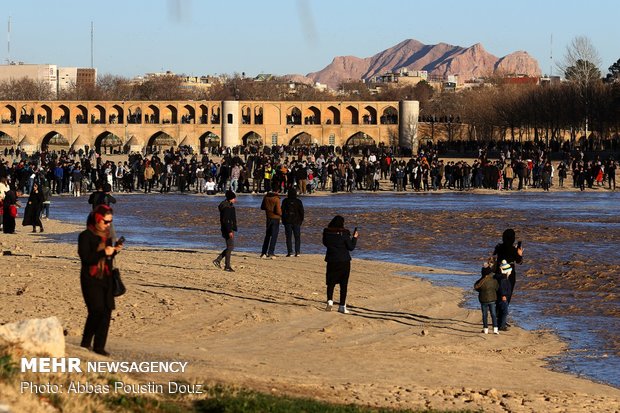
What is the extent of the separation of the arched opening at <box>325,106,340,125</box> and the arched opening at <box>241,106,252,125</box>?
22.8 ft

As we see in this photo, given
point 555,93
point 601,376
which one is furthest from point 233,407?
point 555,93

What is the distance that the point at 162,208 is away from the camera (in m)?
37.9

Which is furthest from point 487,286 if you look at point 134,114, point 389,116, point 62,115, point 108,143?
point 108,143

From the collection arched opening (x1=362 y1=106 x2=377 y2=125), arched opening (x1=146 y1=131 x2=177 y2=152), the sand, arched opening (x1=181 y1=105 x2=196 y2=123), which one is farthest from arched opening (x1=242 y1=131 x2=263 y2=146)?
the sand

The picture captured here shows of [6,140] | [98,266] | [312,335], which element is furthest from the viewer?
[6,140]

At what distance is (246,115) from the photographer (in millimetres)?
121188

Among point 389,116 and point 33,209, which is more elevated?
point 389,116

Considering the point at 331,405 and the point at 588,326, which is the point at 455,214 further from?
the point at 331,405

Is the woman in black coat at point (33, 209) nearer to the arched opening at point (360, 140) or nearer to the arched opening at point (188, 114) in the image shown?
the arched opening at point (188, 114)

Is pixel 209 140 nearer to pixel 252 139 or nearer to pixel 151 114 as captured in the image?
pixel 252 139

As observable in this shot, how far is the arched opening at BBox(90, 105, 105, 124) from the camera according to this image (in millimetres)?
119938

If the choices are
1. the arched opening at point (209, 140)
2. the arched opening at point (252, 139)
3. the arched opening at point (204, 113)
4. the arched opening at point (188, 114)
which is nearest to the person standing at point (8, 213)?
the arched opening at point (252, 139)

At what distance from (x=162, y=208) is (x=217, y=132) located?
7684 centimetres

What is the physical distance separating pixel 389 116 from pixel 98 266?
10540 centimetres
